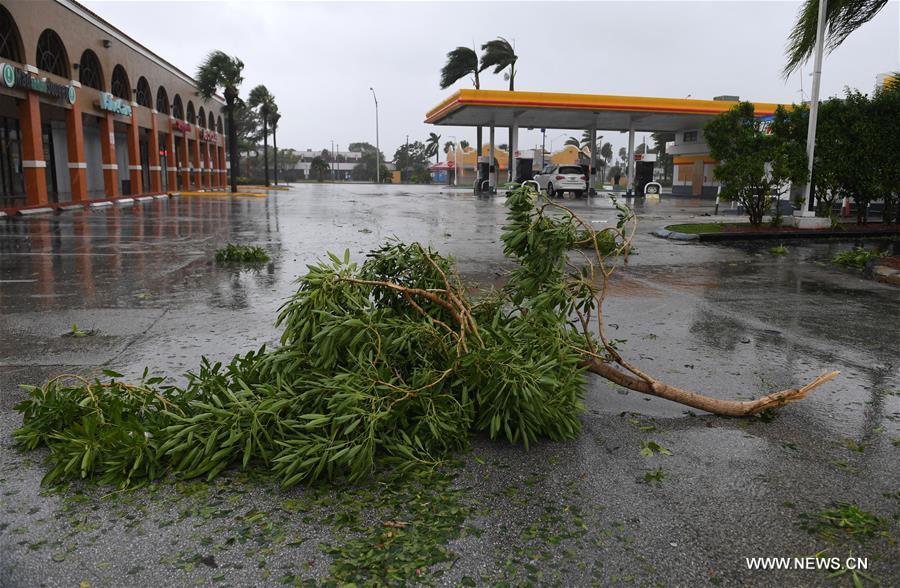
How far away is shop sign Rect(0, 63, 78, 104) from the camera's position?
20.6 meters

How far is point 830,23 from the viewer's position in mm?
17328

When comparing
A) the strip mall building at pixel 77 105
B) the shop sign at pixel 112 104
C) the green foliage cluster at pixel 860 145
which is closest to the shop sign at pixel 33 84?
the strip mall building at pixel 77 105

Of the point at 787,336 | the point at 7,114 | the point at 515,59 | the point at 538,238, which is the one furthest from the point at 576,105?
the point at 538,238

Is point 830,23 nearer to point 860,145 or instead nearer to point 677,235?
point 860,145

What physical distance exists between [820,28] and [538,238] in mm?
16251

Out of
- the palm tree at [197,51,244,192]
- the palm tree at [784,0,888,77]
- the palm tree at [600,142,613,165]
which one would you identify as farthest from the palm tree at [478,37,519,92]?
the palm tree at [600,142,613,165]

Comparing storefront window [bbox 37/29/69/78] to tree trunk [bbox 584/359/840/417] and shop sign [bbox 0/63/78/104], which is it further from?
tree trunk [bbox 584/359/840/417]

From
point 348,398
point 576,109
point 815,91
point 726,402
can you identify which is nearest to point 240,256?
point 348,398

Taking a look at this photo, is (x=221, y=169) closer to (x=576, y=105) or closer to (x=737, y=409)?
(x=576, y=105)

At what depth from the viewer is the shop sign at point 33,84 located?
2062cm

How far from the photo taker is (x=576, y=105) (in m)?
37.3

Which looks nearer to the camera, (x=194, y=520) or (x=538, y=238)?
(x=194, y=520)

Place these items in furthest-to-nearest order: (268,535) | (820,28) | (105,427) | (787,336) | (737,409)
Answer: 1. (820,28)
2. (787,336)
3. (737,409)
4. (105,427)
5. (268,535)

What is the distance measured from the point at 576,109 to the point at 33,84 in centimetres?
2660
